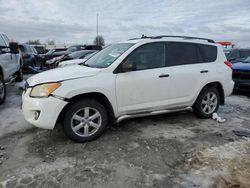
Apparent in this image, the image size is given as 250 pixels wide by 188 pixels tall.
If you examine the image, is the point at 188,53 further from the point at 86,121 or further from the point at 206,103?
the point at 86,121

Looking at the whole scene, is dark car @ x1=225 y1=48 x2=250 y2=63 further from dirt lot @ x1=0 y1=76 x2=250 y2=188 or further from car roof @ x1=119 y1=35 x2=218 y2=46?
dirt lot @ x1=0 y1=76 x2=250 y2=188

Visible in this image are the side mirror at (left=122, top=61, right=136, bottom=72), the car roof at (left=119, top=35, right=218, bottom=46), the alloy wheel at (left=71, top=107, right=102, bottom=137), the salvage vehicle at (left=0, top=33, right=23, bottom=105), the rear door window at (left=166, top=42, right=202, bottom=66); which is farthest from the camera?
the salvage vehicle at (left=0, top=33, right=23, bottom=105)

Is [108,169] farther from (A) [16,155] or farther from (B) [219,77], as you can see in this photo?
(B) [219,77]

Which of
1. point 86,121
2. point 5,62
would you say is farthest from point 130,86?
→ point 5,62

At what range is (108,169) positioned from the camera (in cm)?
357

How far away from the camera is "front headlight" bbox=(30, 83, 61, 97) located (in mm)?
4078

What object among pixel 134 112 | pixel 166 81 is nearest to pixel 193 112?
pixel 166 81

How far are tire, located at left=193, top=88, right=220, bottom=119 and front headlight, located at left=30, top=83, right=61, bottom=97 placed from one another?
9.96 feet

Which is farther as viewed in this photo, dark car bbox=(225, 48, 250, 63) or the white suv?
dark car bbox=(225, 48, 250, 63)

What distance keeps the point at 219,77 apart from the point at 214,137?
5.12ft

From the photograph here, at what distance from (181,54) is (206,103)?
4.09 feet

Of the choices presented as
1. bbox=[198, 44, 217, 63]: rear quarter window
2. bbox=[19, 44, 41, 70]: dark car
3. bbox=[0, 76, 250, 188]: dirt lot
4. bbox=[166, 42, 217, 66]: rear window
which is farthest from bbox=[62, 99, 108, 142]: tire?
bbox=[19, 44, 41, 70]: dark car

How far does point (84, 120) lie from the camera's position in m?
4.34

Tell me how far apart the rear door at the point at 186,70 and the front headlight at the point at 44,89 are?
2.20 m
